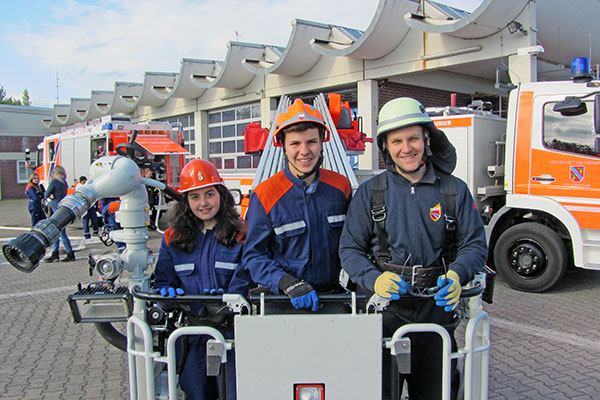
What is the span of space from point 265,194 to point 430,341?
1086 millimetres

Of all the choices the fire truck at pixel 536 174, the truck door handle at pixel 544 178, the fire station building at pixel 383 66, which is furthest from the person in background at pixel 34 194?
the truck door handle at pixel 544 178

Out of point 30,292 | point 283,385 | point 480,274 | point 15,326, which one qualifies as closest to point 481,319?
point 480,274

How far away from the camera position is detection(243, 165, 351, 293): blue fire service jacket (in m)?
2.48

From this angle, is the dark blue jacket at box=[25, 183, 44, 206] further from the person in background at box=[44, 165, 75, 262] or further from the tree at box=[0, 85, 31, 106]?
the tree at box=[0, 85, 31, 106]

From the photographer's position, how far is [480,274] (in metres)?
2.40

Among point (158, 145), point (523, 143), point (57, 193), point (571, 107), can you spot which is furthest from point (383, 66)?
point (57, 193)

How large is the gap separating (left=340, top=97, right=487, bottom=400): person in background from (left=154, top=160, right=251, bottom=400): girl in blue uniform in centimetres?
75

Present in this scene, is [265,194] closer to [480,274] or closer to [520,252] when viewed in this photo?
[480,274]

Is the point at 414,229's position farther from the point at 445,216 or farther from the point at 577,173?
the point at 577,173

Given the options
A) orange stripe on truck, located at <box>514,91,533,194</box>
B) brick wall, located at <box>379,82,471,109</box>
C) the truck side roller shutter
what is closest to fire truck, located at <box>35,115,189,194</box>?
the truck side roller shutter

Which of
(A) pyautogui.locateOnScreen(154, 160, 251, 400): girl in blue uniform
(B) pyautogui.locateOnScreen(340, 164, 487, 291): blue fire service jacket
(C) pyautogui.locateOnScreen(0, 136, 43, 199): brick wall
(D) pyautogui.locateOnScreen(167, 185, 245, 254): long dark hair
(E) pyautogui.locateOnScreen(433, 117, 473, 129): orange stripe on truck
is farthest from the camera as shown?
(C) pyautogui.locateOnScreen(0, 136, 43, 199): brick wall

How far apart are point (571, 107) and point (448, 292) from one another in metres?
4.33

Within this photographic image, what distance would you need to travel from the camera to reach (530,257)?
6.22 metres

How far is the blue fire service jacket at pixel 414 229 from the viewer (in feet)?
7.61
